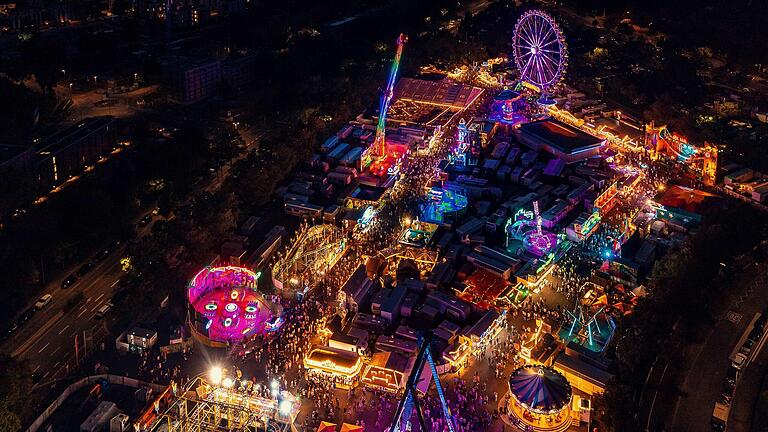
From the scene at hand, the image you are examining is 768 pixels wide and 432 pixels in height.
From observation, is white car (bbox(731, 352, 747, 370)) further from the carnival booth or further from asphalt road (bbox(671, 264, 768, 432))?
the carnival booth

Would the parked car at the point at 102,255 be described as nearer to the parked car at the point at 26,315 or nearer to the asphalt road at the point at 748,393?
the parked car at the point at 26,315

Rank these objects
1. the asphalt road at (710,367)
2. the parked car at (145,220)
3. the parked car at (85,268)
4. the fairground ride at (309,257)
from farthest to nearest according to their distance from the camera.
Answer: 1. the parked car at (145,220)
2. the parked car at (85,268)
3. the fairground ride at (309,257)
4. the asphalt road at (710,367)

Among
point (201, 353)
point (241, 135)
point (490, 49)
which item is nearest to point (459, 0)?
point (490, 49)

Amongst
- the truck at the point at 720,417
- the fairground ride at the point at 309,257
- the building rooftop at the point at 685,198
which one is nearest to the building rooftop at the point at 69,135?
the fairground ride at the point at 309,257

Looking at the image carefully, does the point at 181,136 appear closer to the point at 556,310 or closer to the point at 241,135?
the point at 241,135

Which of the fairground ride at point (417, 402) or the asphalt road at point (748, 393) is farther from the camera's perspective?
the asphalt road at point (748, 393)

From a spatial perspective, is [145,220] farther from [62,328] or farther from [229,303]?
[229,303]

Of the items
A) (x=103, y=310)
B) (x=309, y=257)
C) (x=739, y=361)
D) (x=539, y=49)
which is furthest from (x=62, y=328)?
(x=539, y=49)
